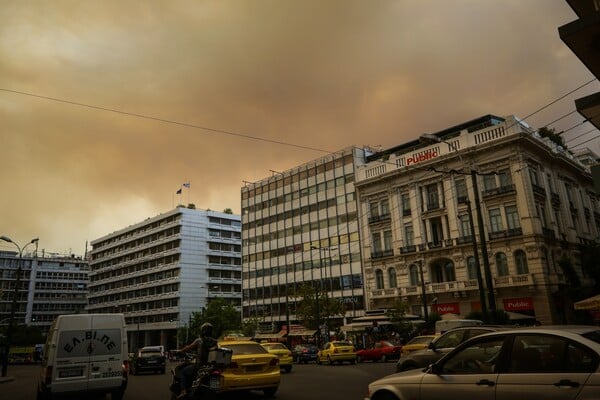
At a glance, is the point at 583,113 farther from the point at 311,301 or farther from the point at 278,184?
the point at 278,184

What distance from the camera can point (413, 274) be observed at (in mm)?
45812

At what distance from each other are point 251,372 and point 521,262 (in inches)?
1366

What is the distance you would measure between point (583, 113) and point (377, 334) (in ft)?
104

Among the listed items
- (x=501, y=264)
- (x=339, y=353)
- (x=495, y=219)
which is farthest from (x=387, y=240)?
(x=339, y=353)

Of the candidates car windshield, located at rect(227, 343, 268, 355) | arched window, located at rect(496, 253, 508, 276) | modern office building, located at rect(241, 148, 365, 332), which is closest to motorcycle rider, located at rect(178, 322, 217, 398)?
car windshield, located at rect(227, 343, 268, 355)

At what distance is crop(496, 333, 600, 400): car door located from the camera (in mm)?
4516

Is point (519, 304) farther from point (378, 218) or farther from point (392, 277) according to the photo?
point (378, 218)

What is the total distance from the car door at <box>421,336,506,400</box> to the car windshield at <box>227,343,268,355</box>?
21.8 ft

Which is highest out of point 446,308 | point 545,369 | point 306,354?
point 446,308

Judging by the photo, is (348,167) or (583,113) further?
(348,167)

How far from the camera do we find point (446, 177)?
44031mm

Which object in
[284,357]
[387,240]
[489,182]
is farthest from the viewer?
[387,240]

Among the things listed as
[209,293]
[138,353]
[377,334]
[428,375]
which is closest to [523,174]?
[377,334]

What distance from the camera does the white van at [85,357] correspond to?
444 inches
